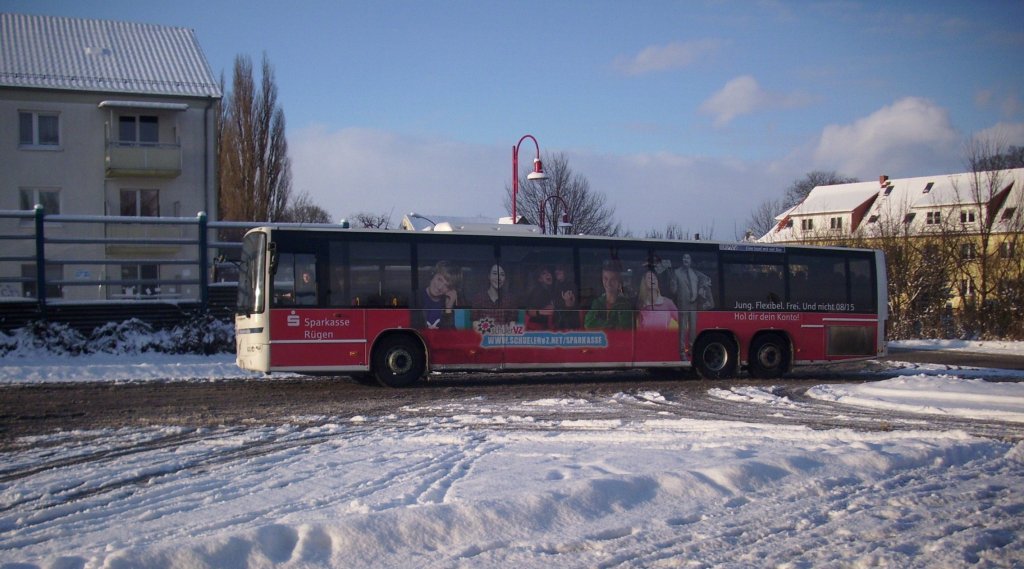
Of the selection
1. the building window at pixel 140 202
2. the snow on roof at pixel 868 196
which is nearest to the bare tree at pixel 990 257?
the snow on roof at pixel 868 196

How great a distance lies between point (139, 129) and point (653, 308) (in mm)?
26793

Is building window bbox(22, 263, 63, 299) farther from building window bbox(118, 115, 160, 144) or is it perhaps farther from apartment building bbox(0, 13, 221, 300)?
building window bbox(118, 115, 160, 144)

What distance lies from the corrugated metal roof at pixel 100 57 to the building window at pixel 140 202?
4.03 metres

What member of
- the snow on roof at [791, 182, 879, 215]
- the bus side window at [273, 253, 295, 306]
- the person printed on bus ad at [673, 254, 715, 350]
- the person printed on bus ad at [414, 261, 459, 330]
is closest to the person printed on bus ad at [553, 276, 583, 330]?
the person printed on bus ad at [414, 261, 459, 330]

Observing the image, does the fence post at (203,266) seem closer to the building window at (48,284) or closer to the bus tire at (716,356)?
the building window at (48,284)

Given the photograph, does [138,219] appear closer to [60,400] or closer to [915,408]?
[60,400]

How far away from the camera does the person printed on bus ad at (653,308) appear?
16.6 m

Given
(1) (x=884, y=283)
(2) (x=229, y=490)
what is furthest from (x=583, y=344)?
(2) (x=229, y=490)

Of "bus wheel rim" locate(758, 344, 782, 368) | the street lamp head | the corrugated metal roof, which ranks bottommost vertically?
"bus wheel rim" locate(758, 344, 782, 368)

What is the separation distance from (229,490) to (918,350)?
25300mm

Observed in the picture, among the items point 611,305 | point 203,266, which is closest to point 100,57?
point 203,266

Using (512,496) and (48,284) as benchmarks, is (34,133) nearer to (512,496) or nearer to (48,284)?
(48,284)

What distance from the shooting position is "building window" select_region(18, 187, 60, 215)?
109 ft

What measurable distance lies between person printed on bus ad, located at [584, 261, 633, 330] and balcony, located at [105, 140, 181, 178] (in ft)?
79.8
